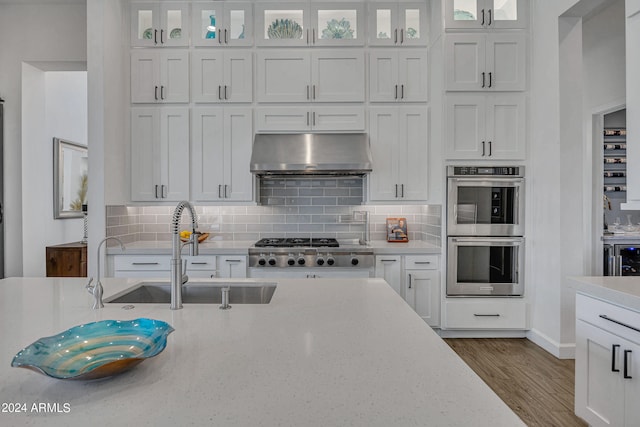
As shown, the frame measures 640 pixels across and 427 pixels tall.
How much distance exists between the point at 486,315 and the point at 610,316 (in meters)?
1.74

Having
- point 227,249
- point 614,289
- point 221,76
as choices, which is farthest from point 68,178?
point 614,289

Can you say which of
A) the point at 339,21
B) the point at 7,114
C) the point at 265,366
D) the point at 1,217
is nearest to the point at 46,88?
the point at 7,114

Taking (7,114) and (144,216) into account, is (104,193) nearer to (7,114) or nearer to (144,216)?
(144,216)

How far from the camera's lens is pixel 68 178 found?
4.82 m

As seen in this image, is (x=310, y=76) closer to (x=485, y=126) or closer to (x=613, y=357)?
(x=485, y=126)

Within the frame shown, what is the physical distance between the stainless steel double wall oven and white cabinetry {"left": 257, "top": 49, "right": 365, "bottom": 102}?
129 cm

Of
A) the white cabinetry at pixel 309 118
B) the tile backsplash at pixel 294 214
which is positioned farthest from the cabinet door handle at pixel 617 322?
the white cabinetry at pixel 309 118

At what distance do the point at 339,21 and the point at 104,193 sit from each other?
9.16 feet

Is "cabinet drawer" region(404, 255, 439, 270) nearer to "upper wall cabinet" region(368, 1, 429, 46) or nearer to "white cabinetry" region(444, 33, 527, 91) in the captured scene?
"white cabinetry" region(444, 33, 527, 91)

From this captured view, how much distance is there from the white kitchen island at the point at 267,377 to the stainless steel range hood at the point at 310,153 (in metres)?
2.19

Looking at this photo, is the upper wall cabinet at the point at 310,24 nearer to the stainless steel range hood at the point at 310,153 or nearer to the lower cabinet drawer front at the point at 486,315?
the stainless steel range hood at the point at 310,153

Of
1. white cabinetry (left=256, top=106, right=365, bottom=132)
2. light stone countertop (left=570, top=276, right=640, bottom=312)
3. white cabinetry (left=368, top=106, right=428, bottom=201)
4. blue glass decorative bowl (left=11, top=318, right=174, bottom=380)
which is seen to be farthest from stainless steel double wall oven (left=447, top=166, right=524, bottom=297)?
blue glass decorative bowl (left=11, top=318, right=174, bottom=380)

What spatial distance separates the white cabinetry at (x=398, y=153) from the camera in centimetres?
365

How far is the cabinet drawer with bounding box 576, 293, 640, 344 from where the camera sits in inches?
63.2
